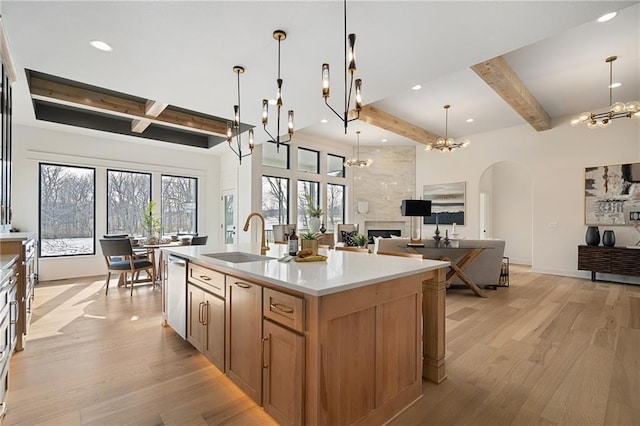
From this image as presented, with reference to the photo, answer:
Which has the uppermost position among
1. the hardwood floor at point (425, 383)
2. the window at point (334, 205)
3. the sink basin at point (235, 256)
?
the window at point (334, 205)

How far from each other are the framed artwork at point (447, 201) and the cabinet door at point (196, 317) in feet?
22.4

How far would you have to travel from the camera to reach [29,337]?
3.08 meters

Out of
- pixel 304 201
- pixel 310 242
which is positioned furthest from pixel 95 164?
pixel 310 242

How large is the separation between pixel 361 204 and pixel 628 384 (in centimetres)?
685

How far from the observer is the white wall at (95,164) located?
5398 millimetres

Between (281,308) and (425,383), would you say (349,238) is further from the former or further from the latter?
(281,308)

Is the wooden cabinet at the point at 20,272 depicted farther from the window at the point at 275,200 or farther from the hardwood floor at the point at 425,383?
the window at the point at 275,200

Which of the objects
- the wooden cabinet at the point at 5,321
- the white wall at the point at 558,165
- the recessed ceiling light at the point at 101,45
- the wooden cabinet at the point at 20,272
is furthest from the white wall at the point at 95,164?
the white wall at the point at 558,165

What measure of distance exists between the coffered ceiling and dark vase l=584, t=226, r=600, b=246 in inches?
101

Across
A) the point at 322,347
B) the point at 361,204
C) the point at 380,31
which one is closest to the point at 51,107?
the point at 380,31

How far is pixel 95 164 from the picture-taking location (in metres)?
6.08

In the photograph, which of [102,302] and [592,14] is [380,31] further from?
[102,302]

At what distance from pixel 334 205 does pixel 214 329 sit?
6646 mm

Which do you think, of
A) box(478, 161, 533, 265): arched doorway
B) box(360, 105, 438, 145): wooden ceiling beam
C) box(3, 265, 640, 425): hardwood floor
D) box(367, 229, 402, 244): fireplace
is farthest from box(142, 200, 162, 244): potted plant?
box(478, 161, 533, 265): arched doorway
